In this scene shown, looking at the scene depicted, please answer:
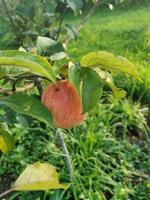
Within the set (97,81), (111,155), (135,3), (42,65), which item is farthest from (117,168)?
(135,3)

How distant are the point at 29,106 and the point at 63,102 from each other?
0.22ft

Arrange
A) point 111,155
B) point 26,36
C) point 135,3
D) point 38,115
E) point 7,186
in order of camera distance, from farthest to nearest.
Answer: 1. point 135,3
2. point 111,155
3. point 7,186
4. point 26,36
5. point 38,115

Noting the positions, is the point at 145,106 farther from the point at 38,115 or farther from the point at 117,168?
the point at 38,115

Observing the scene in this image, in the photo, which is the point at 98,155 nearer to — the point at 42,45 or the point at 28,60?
the point at 42,45

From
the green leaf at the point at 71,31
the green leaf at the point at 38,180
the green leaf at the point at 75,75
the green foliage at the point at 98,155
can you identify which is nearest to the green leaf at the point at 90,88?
the green leaf at the point at 75,75

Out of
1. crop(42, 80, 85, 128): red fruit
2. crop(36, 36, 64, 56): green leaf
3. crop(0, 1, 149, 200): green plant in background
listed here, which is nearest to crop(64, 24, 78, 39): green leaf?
crop(0, 1, 149, 200): green plant in background

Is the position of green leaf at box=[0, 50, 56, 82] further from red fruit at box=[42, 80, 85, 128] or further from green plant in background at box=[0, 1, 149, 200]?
green plant in background at box=[0, 1, 149, 200]

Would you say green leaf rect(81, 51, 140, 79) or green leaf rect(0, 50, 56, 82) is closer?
green leaf rect(0, 50, 56, 82)

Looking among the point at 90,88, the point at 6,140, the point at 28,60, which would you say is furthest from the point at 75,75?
the point at 6,140

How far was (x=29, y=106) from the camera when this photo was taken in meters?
0.99

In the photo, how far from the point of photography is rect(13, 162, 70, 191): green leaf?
2.96ft

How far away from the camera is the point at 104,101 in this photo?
316cm

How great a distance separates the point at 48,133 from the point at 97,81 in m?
1.62

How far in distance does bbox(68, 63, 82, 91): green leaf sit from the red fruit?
4cm
